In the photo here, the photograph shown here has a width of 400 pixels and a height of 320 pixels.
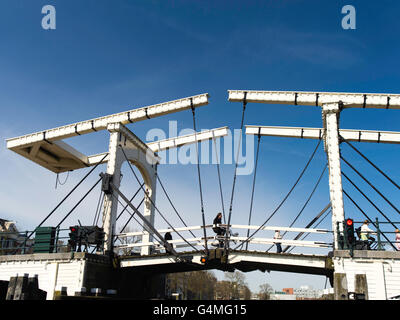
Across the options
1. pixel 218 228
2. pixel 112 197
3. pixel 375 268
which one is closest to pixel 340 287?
pixel 375 268

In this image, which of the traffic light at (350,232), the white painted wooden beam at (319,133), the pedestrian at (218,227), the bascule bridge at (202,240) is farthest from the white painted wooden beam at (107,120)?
the traffic light at (350,232)

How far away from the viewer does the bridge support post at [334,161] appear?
38.7 feet

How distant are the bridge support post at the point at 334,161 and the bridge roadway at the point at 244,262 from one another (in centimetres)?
125

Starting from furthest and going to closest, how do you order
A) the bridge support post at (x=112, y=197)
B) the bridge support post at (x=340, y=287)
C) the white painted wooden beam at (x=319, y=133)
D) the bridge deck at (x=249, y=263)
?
1. the white painted wooden beam at (x=319, y=133)
2. the bridge support post at (x=112, y=197)
3. the bridge deck at (x=249, y=263)
4. the bridge support post at (x=340, y=287)

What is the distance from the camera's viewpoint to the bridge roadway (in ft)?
39.3

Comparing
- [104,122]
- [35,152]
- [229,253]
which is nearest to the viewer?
[229,253]

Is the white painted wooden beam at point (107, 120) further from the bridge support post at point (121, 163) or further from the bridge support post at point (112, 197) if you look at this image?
the bridge support post at point (112, 197)

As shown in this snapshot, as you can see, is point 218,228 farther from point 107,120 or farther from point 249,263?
point 107,120

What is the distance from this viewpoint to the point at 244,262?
43.8 feet

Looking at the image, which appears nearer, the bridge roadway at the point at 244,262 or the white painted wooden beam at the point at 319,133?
the bridge roadway at the point at 244,262
